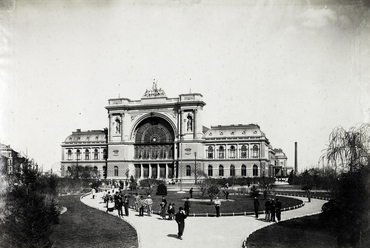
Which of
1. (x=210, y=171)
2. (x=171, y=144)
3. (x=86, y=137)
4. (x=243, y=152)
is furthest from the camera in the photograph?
(x=86, y=137)

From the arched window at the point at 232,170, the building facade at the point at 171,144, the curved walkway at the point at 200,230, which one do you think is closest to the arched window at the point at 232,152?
the building facade at the point at 171,144

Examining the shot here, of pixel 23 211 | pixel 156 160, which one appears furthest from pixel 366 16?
pixel 156 160

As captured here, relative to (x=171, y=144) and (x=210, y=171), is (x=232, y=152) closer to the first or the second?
(x=210, y=171)

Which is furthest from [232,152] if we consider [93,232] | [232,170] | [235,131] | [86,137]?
[93,232]

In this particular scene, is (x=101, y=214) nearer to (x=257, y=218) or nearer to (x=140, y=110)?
(x=257, y=218)

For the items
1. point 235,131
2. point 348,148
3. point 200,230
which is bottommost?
point 200,230

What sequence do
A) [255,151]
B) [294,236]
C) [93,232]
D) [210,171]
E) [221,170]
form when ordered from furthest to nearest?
[210,171], [221,170], [255,151], [93,232], [294,236]

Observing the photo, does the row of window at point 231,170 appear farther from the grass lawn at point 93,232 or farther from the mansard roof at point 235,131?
the grass lawn at point 93,232
